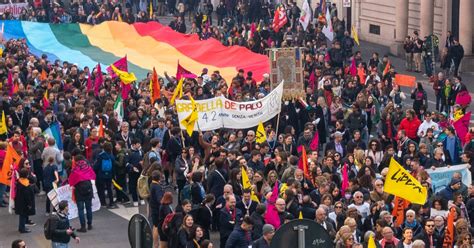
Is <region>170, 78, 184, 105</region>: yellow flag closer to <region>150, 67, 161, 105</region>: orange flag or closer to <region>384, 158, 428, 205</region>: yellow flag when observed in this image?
<region>150, 67, 161, 105</region>: orange flag

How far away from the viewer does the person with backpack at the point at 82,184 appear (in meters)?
25.8

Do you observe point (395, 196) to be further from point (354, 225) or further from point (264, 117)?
point (264, 117)

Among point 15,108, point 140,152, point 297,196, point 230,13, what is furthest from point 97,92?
point 230,13

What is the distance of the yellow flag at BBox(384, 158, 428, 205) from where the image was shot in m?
22.9

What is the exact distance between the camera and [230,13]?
5656 centimetres

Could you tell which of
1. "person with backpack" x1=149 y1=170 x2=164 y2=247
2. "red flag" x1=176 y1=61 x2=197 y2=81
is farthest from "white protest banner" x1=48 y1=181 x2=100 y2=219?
"red flag" x1=176 y1=61 x2=197 y2=81

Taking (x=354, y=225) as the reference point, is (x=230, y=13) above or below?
below

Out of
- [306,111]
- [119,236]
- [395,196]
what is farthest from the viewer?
[306,111]

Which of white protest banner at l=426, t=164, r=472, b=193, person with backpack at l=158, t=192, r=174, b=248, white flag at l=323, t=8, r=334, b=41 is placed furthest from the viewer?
white flag at l=323, t=8, r=334, b=41

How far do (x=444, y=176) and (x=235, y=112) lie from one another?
595 centimetres

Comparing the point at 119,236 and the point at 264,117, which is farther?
the point at 264,117

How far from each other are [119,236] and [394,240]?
6119 millimetres

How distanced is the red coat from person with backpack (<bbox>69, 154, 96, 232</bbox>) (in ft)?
23.7

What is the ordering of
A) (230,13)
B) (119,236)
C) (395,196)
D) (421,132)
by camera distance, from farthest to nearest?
1. (230,13)
2. (421,132)
3. (119,236)
4. (395,196)
